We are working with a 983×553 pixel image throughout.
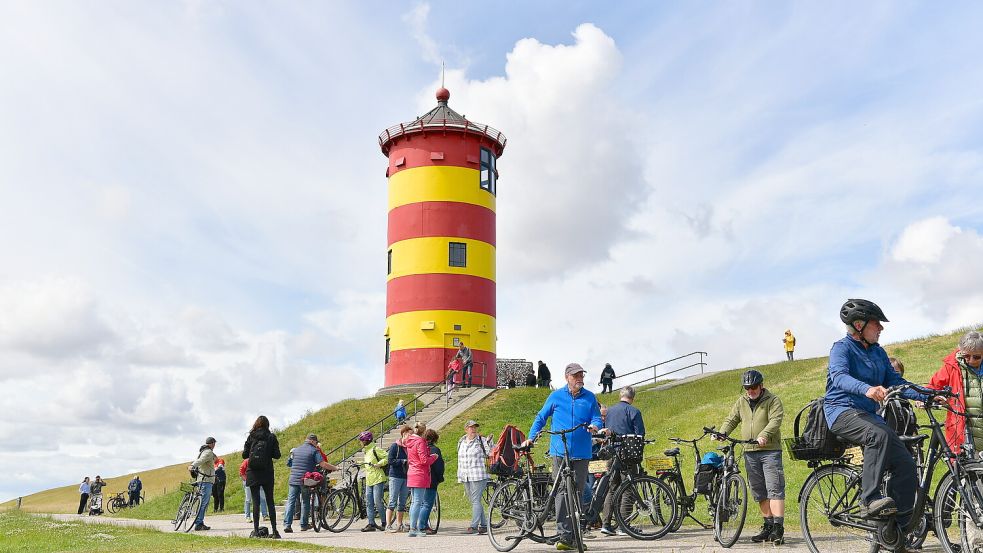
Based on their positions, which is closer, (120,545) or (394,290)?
(120,545)

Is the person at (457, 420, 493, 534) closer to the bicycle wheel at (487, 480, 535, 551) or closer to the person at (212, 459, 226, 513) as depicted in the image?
the bicycle wheel at (487, 480, 535, 551)

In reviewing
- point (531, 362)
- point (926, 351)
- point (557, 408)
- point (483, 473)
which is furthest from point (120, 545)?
point (531, 362)

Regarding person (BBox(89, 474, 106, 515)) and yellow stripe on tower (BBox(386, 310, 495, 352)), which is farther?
yellow stripe on tower (BBox(386, 310, 495, 352))

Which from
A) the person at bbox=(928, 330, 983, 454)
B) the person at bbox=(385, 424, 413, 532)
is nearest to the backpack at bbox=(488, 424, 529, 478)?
the person at bbox=(385, 424, 413, 532)

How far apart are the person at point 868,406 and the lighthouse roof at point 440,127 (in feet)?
96.2

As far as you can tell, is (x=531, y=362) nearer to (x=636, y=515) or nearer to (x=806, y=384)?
(x=806, y=384)

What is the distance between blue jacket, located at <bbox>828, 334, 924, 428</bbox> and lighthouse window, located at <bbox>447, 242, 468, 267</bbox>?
1073 inches

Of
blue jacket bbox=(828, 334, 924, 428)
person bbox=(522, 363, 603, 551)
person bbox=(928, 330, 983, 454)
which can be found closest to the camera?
blue jacket bbox=(828, 334, 924, 428)

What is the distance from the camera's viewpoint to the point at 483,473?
12.7 meters

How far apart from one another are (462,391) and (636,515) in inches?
858

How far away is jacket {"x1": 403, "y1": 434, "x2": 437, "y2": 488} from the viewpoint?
12.4 meters

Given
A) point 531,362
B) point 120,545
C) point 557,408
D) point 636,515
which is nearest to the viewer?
point 557,408

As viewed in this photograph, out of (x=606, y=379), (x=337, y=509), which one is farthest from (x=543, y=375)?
(x=337, y=509)

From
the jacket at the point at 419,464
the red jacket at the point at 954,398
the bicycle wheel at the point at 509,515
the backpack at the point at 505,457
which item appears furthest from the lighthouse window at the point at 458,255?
the red jacket at the point at 954,398
